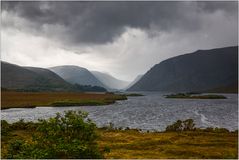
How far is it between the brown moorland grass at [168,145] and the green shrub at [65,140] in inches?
324

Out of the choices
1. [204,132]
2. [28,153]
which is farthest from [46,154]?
[204,132]

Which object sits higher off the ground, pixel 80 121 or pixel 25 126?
pixel 80 121

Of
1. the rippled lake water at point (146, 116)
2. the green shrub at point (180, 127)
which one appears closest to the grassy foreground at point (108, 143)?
the green shrub at point (180, 127)

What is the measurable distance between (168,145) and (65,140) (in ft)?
58.7

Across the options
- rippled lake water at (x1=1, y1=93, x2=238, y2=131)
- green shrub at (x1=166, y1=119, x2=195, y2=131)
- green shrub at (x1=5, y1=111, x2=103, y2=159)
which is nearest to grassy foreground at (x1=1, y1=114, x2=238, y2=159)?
green shrub at (x1=5, y1=111, x2=103, y2=159)

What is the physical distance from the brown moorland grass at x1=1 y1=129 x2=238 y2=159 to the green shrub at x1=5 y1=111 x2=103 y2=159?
27.0 ft

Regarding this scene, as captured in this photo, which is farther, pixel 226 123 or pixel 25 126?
pixel 226 123

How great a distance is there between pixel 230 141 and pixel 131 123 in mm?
27597

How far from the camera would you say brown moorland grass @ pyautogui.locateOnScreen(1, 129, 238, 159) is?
3297 cm

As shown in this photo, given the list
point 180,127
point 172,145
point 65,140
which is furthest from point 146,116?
point 65,140

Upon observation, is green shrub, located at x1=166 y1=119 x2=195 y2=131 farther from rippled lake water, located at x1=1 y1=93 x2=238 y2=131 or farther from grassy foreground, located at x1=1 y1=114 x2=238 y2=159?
rippled lake water, located at x1=1 y1=93 x2=238 y2=131

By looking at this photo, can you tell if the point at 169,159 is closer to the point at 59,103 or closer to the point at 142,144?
the point at 142,144

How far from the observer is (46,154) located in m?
22.8

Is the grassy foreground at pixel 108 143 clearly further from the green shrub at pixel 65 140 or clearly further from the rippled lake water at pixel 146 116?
the rippled lake water at pixel 146 116
